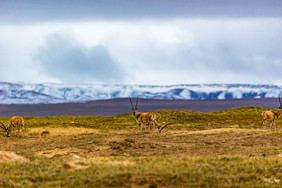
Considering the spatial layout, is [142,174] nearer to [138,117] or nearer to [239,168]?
[239,168]

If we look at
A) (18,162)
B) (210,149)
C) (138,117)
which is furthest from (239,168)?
(138,117)

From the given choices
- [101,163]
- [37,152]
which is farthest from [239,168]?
[37,152]

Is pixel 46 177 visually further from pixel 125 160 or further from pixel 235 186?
pixel 235 186

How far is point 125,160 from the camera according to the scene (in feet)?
71.4

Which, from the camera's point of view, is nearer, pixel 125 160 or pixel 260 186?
pixel 260 186

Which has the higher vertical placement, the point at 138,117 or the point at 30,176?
the point at 138,117

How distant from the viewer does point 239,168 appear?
1973 centimetres

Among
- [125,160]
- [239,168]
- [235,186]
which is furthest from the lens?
[125,160]

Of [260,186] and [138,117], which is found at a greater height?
[138,117]

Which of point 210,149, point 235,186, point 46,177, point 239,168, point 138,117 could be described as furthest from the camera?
point 138,117

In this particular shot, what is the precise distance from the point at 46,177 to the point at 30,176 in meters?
0.83

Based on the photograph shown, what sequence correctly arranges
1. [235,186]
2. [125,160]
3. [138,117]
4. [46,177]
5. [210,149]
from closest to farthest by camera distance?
[235,186]
[46,177]
[125,160]
[210,149]
[138,117]

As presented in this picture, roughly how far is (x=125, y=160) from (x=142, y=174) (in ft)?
13.5

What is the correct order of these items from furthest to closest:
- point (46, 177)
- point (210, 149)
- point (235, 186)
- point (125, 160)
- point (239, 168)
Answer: point (210, 149) < point (125, 160) < point (239, 168) < point (46, 177) < point (235, 186)
